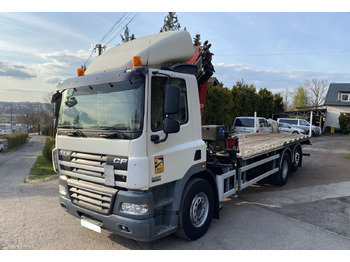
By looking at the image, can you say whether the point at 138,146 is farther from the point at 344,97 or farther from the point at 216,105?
the point at 344,97

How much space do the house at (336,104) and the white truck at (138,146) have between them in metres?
33.7

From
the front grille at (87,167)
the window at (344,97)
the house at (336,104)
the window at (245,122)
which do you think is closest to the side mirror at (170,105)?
the front grille at (87,167)

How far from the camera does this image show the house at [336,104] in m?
32.1

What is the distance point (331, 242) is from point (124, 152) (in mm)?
3552

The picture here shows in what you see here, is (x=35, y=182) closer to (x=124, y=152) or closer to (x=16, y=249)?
(x=16, y=249)

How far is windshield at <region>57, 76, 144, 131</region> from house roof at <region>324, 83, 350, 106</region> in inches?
1419

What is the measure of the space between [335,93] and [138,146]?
37.9m

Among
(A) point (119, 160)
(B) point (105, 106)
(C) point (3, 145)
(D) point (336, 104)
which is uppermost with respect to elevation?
(D) point (336, 104)

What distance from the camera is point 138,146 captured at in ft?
10.4

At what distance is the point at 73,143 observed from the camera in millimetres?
3793

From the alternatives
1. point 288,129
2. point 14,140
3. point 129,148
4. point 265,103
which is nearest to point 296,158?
point 129,148

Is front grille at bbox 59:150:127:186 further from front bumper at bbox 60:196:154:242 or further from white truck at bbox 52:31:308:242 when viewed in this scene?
front bumper at bbox 60:196:154:242

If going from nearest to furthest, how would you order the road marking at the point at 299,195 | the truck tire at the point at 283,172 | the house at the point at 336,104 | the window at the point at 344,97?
the road marking at the point at 299,195
the truck tire at the point at 283,172
the house at the point at 336,104
the window at the point at 344,97

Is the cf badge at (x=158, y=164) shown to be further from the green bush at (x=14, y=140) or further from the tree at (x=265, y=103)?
the green bush at (x=14, y=140)
